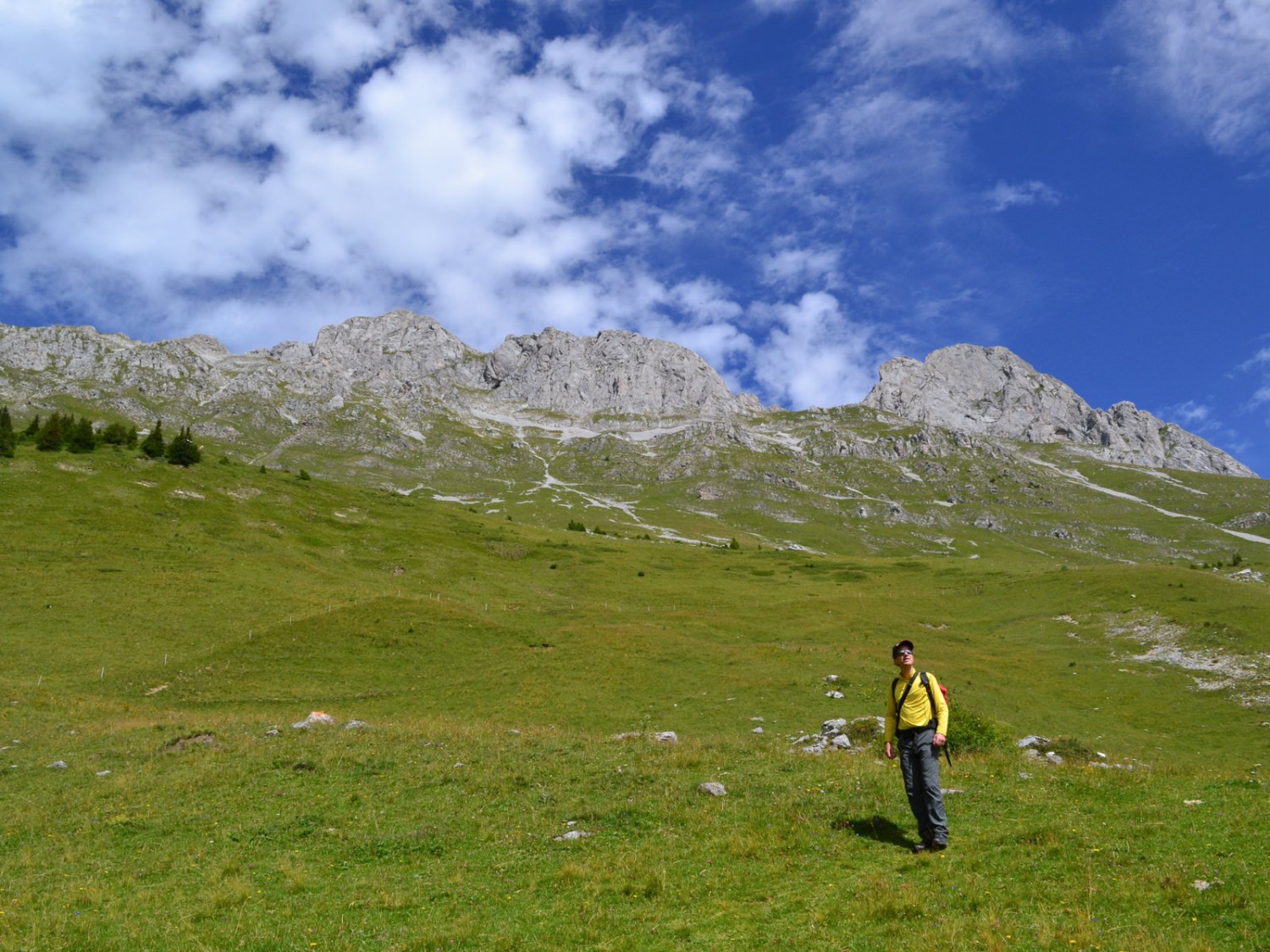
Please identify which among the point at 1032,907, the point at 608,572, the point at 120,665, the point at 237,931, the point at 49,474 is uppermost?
the point at 49,474

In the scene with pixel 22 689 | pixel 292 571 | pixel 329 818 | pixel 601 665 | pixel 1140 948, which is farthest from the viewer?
pixel 292 571

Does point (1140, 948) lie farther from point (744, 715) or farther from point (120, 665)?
point (120, 665)

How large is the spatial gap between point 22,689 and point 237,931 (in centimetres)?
3972

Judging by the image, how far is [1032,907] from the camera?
11.1 meters

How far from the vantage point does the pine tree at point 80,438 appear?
339 feet

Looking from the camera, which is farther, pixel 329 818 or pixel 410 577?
pixel 410 577

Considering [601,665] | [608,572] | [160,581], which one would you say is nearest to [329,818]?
[601,665]

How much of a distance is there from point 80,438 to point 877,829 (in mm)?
126906

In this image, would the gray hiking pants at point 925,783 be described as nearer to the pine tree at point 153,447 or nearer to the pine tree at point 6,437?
the pine tree at point 6,437

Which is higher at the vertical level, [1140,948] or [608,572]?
[608,572]

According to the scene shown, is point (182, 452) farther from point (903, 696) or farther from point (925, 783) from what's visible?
point (925, 783)

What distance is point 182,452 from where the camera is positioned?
11025 centimetres

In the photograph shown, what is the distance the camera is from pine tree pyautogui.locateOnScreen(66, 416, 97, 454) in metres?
103

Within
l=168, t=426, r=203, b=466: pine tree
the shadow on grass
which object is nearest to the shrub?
the shadow on grass
